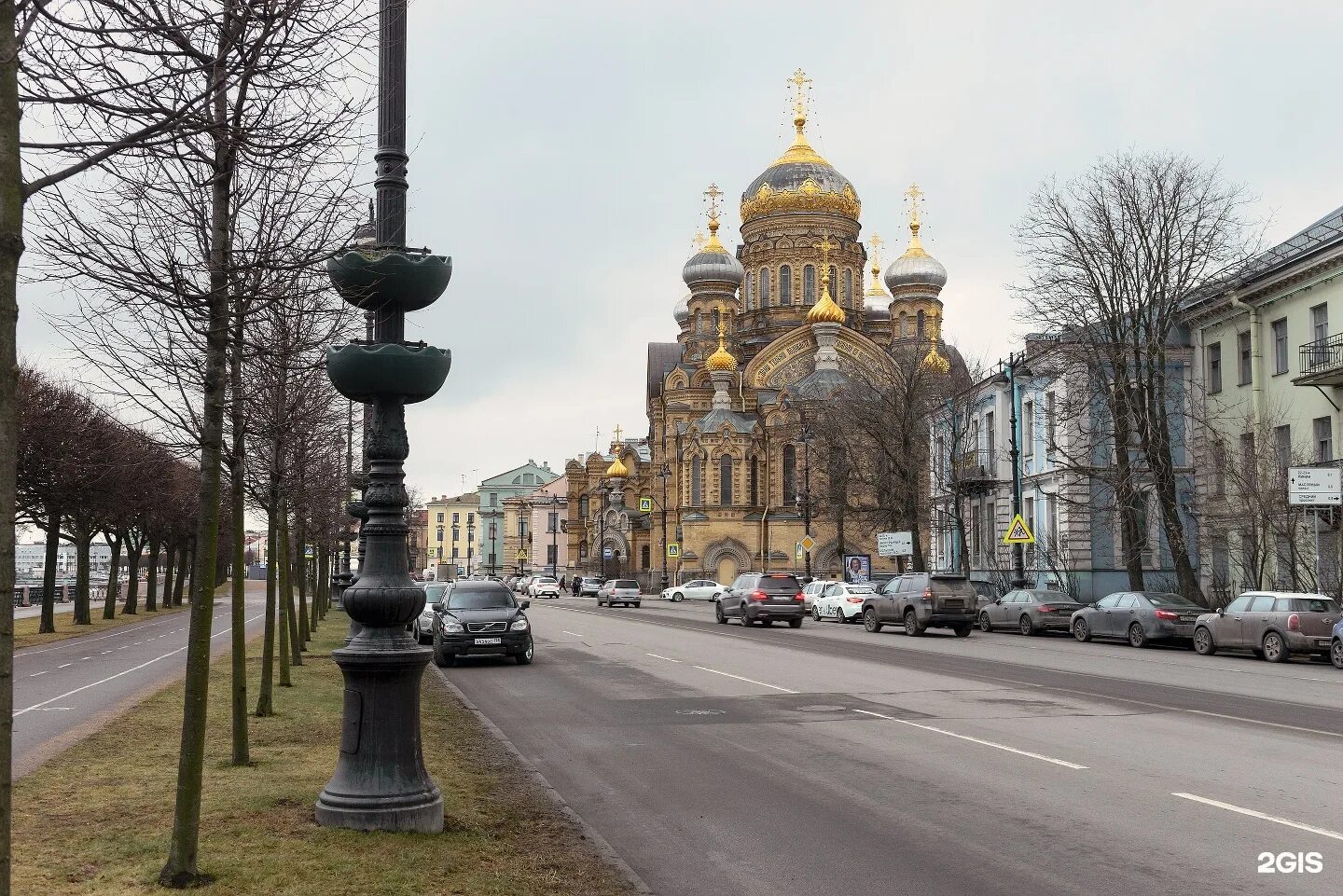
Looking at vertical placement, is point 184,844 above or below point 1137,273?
below

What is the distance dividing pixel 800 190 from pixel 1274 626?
7089 cm

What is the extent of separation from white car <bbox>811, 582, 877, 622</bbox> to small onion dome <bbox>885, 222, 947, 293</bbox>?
168 ft

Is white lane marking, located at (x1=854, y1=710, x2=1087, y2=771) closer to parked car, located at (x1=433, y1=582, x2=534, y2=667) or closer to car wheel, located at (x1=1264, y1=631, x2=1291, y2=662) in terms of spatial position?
parked car, located at (x1=433, y1=582, x2=534, y2=667)

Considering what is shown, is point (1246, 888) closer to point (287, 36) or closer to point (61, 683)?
point (287, 36)

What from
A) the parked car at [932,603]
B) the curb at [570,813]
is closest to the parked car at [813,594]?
the parked car at [932,603]

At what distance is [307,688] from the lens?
1748cm

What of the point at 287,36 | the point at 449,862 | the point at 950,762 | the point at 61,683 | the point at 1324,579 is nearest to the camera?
the point at 287,36

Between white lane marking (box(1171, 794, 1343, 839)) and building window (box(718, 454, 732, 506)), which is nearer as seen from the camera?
white lane marking (box(1171, 794, 1343, 839))

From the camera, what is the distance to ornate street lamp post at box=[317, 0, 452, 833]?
7.86 metres

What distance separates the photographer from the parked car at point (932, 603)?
112 ft

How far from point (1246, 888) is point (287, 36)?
6677 millimetres

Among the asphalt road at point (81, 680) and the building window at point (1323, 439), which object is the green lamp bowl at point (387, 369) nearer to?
the asphalt road at point (81, 680)

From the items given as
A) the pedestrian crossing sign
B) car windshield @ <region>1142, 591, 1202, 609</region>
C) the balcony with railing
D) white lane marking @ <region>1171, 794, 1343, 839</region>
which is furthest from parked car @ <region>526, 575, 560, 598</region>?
white lane marking @ <region>1171, 794, 1343, 839</region>

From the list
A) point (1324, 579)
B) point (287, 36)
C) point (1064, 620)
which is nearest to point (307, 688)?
point (287, 36)
